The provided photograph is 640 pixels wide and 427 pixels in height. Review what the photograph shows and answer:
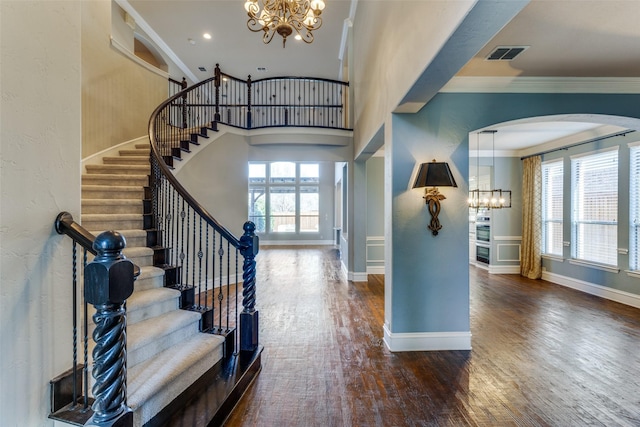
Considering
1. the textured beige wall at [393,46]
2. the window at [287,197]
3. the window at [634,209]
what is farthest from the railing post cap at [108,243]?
the window at [287,197]

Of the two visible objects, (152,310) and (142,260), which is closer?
(152,310)

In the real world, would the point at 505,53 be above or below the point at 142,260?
above

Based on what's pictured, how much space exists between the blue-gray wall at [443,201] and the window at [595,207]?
2.79 meters

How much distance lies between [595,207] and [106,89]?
889 centimetres

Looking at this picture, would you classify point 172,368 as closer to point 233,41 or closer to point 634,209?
point 634,209

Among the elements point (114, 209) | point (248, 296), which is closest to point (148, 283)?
point (248, 296)

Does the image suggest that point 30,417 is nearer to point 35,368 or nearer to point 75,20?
point 35,368

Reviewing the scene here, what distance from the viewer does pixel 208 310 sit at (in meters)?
2.71

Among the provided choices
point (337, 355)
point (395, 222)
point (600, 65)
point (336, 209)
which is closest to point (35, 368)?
point (337, 355)

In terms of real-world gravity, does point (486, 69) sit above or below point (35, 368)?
above

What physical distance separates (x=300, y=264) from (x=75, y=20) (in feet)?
22.3

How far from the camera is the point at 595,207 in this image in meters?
5.25

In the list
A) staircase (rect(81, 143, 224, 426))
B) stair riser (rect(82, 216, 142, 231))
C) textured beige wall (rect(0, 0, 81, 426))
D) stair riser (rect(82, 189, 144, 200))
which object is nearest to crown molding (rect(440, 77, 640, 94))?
textured beige wall (rect(0, 0, 81, 426))

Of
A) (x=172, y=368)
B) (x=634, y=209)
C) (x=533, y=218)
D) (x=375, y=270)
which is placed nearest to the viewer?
(x=172, y=368)
